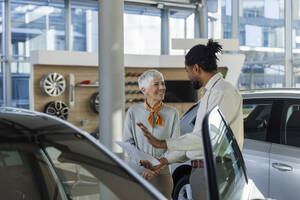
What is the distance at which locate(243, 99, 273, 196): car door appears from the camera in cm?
337

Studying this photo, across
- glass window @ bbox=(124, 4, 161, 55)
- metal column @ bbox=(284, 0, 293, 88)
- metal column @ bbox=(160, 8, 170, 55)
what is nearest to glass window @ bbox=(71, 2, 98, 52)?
glass window @ bbox=(124, 4, 161, 55)

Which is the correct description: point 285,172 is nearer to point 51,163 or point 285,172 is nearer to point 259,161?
point 259,161

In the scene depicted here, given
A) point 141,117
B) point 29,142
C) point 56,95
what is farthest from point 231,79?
point 29,142

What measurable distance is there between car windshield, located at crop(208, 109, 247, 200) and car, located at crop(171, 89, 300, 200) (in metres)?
1.40

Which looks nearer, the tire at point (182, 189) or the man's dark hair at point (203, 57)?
the man's dark hair at point (203, 57)

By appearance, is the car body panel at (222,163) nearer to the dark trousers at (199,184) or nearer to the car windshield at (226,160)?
the car windshield at (226,160)

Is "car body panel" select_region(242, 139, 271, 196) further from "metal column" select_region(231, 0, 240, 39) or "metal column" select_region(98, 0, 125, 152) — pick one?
"metal column" select_region(231, 0, 240, 39)

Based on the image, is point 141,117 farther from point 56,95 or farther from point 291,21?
point 291,21

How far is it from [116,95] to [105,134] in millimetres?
605

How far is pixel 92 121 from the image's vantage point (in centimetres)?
938

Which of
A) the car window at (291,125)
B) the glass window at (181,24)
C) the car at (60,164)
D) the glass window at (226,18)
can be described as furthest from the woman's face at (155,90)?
the glass window at (181,24)

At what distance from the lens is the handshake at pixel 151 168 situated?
94.3 inches

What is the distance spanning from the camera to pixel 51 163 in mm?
1625

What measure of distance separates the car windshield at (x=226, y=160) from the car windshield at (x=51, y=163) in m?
0.32
